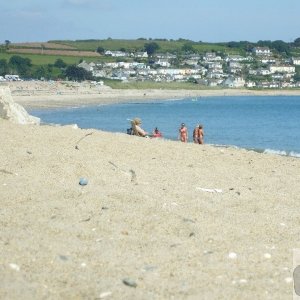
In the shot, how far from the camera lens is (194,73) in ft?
577

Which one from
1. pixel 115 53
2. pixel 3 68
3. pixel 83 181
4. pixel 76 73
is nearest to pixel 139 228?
pixel 83 181

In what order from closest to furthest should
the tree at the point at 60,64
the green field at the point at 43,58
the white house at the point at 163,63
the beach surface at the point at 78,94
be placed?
the beach surface at the point at 78,94, the tree at the point at 60,64, the green field at the point at 43,58, the white house at the point at 163,63

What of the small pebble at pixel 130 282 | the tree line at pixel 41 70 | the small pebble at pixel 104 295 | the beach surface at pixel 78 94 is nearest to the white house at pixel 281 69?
the beach surface at pixel 78 94

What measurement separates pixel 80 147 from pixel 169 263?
7858 mm

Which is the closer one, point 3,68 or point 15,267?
point 15,267

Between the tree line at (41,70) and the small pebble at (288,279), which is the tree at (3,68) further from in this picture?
the small pebble at (288,279)

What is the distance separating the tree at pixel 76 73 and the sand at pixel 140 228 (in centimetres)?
11185

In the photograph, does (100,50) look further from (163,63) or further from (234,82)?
(234,82)

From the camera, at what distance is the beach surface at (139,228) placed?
6.06 m

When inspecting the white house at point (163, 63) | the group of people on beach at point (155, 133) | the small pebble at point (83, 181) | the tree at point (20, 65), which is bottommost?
A: the white house at point (163, 63)

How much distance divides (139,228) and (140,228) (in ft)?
0.04

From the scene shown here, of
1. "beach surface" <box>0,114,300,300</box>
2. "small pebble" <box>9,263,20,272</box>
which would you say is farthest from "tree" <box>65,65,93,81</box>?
"small pebble" <box>9,263,20,272</box>

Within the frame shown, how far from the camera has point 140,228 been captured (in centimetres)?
779

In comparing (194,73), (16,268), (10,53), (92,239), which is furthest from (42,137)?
(194,73)
